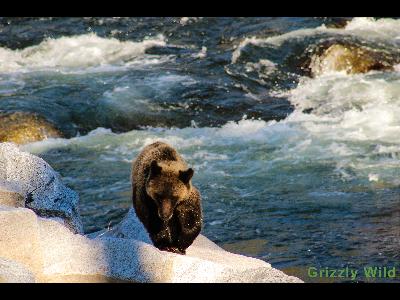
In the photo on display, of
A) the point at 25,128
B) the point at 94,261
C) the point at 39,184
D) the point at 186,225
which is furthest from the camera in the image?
the point at 25,128

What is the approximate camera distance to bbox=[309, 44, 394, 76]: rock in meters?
15.9

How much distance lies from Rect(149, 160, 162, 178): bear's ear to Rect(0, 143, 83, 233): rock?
0.94 m

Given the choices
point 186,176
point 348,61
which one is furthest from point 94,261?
point 348,61

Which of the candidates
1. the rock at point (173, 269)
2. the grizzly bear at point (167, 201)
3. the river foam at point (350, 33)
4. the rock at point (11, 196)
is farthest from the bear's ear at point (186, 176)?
the river foam at point (350, 33)

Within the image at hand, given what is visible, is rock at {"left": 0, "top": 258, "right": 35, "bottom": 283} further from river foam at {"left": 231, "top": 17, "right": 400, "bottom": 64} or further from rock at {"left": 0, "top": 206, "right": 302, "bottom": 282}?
river foam at {"left": 231, "top": 17, "right": 400, "bottom": 64}

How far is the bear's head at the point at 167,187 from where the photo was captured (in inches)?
219

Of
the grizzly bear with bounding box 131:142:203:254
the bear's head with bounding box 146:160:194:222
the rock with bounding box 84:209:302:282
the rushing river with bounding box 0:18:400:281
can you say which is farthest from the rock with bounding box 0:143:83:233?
the rushing river with bounding box 0:18:400:281

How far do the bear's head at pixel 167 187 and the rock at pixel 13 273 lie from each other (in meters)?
1.48

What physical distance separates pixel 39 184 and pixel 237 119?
7.68 metres

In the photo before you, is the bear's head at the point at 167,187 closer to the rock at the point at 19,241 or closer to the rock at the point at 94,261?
the rock at the point at 94,261

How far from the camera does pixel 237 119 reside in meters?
13.7

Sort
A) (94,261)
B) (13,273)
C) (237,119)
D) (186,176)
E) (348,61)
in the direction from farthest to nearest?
1. (348,61)
2. (237,119)
3. (186,176)
4. (94,261)
5. (13,273)

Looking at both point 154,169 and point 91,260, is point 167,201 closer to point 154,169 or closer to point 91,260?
point 154,169

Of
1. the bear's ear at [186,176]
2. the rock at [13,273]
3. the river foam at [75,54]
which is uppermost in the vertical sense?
the rock at [13,273]
